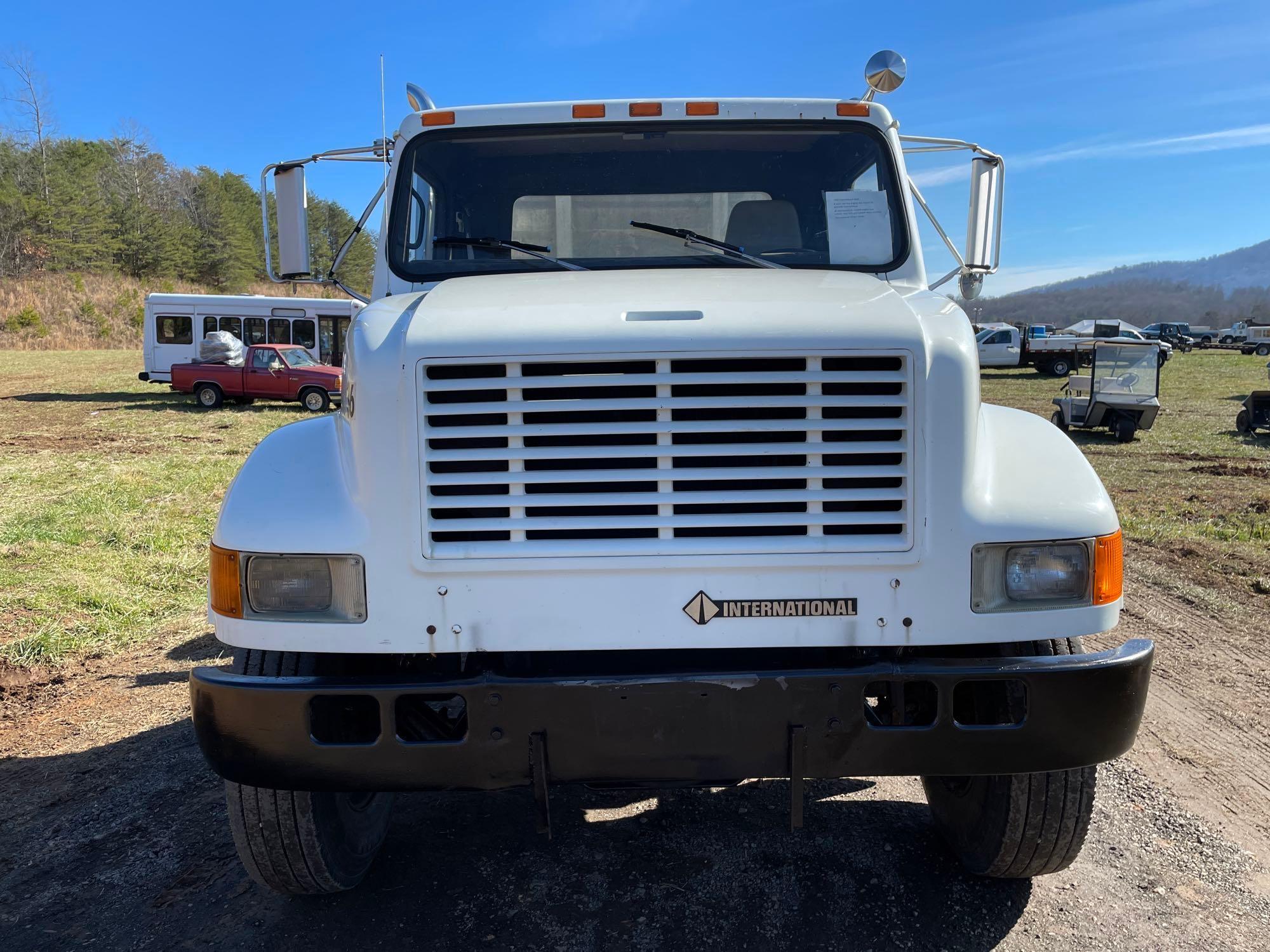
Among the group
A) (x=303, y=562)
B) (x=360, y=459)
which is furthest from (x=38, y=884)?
(x=360, y=459)

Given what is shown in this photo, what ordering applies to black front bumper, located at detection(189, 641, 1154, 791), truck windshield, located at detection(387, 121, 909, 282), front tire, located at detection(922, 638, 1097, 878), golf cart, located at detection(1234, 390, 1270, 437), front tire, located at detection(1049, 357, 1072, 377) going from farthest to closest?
1. front tire, located at detection(1049, 357, 1072, 377)
2. golf cart, located at detection(1234, 390, 1270, 437)
3. truck windshield, located at detection(387, 121, 909, 282)
4. front tire, located at detection(922, 638, 1097, 878)
5. black front bumper, located at detection(189, 641, 1154, 791)

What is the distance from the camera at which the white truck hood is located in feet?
7.71

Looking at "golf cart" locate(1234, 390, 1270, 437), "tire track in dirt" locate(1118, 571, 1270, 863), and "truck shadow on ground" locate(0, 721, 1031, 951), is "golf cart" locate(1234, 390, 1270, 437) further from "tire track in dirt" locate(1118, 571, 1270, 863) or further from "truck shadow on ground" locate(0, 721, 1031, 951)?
"truck shadow on ground" locate(0, 721, 1031, 951)

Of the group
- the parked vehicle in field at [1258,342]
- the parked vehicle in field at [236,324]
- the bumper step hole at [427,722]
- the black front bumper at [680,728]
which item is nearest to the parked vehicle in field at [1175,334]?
the parked vehicle in field at [1258,342]

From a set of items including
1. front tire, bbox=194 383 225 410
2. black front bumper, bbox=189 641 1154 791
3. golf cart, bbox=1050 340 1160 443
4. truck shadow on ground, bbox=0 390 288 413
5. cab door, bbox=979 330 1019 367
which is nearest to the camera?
black front bumper, bbox=189 641 1154 791

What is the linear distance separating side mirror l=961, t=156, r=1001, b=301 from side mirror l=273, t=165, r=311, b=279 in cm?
276

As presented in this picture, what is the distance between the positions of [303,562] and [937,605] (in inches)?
63.4

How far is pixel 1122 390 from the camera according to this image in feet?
47.9

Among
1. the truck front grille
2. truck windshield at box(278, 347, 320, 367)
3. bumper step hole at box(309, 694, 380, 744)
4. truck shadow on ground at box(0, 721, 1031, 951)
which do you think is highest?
truck windshield at box(278, 347, 320, 367)

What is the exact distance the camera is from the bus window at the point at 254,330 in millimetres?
26984

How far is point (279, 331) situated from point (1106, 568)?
A: 90.7 feet

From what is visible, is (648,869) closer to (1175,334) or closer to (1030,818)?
(1030,818)

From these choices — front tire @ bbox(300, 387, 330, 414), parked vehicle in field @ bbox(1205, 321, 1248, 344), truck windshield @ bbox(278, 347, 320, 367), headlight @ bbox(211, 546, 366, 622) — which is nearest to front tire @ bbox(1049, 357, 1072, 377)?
front tire @ bbox(300, 387, 330, 414)

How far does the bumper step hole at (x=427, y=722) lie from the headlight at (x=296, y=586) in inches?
10.3
